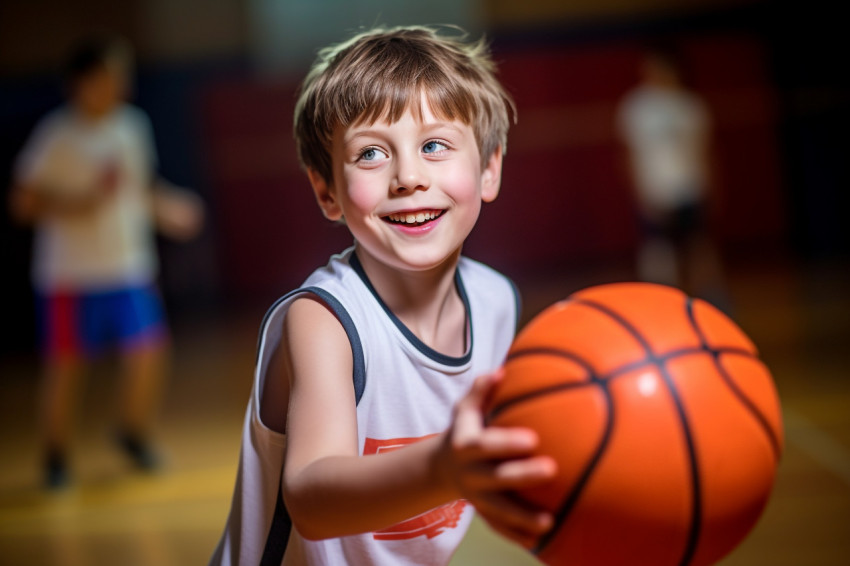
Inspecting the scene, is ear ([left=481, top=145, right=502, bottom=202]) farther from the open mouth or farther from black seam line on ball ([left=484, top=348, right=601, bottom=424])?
black seam line on ball ([left=484, top=348, right=601, bottom=424])

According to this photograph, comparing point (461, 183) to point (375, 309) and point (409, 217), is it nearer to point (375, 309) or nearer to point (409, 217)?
point (409, 217)

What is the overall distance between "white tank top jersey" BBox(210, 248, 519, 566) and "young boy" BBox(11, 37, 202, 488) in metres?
2.45

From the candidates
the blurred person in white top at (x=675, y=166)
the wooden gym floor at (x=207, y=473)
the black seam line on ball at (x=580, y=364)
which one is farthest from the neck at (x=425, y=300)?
the blurred person in white top at (x=675, y=166)

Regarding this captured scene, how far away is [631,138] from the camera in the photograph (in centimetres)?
607

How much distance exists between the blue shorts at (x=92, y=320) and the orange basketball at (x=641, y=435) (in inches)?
114

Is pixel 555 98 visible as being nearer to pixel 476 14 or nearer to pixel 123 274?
pixel 476 14

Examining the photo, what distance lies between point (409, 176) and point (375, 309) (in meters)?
0.22

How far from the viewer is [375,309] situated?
1.38 metres

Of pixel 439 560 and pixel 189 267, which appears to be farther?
pixel 189 267

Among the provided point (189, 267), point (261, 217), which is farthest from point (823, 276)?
point (189, 267)

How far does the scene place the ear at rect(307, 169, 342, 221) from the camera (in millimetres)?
1438

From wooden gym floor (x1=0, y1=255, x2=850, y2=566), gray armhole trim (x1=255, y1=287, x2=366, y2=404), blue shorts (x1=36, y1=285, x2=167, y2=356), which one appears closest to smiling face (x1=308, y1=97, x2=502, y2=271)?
gray armhole trim (x1=255, y1=287, x2=366, y2=404)

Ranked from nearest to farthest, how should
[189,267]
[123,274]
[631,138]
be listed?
[123,274]
[631,138]
[189,267]

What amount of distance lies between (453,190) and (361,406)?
332 mm
